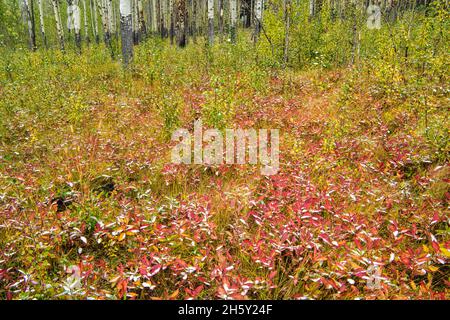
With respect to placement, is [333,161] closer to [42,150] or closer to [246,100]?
[246,100]

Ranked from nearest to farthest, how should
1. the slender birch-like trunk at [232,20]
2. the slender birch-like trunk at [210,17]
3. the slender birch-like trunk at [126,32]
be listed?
1. the slender birch-like trunk at [126,32]
2. the slender birch-like trunk at [232,20]
3. the slender birch-like trunk at [210,17]

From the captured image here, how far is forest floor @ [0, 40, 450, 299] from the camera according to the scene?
7.66 ft

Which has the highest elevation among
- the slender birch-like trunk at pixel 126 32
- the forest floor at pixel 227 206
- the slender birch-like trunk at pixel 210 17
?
the slender birch-like trunk at pixel 210 17

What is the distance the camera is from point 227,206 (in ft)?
10.3

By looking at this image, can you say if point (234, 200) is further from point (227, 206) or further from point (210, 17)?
point (210, 17)

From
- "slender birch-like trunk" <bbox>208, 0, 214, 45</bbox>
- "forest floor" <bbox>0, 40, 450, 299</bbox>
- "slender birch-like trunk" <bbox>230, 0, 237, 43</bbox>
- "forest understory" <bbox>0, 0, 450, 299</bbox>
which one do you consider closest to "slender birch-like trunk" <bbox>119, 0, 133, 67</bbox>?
"forest understory" <bbox>0, 0, 450, 299</bbox>

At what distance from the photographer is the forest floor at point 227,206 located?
2.34 m

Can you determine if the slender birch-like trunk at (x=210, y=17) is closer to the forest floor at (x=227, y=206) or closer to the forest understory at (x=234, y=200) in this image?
the forest understory at (x=234, y=200)

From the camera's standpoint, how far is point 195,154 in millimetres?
4152

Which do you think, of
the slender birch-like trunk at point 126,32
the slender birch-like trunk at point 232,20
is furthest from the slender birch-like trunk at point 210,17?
the slender birch-like trunk at point 126,32

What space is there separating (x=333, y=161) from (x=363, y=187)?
596 mm

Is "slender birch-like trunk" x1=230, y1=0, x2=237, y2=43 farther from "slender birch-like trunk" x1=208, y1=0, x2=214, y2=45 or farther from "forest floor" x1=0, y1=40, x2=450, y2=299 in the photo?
"forest floor" x1=0, y1=40, x2=450, y2=299

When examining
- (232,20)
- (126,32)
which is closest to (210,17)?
(232,20)
